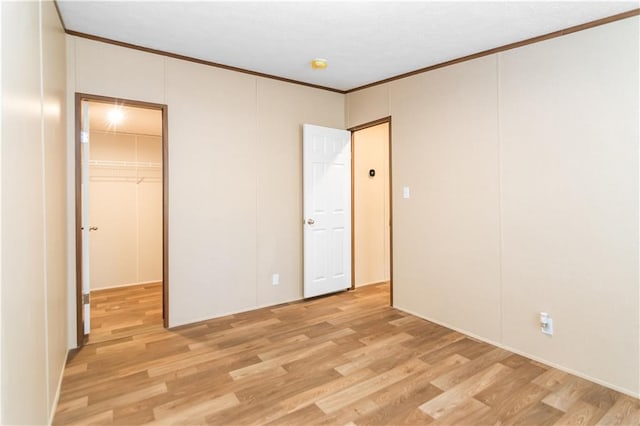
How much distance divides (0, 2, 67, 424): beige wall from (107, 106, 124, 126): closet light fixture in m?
1.69

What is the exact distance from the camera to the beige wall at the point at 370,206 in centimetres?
493

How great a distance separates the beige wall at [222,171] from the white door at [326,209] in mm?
124

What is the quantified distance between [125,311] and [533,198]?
4.27 m

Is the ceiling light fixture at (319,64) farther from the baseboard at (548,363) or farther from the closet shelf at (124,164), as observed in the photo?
the closet shelf at (124,164)

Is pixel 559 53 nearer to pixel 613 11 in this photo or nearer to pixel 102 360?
pixel 613 11

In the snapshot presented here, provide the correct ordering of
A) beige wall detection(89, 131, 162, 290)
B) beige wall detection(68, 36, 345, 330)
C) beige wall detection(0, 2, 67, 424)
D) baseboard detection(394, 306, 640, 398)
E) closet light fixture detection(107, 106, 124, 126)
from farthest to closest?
beige wall detection(89, 131, 162, 290), closet light fixture detection(107, 106, 124, 126), beige wall detection(68, 36, 345, 330), baseboard detection(394, 306, 640, 398), beige wall detection(0, 2, 67, 424)

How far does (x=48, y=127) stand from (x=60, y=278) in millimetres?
1053

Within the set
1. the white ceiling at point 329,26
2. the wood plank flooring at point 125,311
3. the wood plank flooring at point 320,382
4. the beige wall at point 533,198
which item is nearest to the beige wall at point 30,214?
the wood plank flooring at point 320,382

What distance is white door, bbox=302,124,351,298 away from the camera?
428 centimetres

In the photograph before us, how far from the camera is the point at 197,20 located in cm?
266

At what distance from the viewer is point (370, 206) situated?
5074mm

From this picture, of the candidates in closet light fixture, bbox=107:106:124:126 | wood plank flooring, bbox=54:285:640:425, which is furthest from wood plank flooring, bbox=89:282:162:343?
closet light fixture, bbox=107:106:124:126

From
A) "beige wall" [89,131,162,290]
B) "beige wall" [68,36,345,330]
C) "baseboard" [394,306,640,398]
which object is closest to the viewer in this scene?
"baseboard" [394,306,640,398]

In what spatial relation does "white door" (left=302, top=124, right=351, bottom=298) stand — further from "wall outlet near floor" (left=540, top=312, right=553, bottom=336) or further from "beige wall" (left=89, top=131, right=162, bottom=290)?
"beige wall" (left=89, top=131, right=162, bottom=290)
